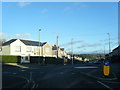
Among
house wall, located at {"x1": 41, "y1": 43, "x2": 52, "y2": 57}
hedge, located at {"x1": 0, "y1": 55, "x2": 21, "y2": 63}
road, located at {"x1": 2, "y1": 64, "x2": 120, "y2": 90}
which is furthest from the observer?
house wall, located at {"x1": 41, "y1": 43, "x2": 52, "y2": 57}

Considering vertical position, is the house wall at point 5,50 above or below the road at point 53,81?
above

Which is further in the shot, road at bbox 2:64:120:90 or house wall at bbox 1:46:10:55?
house wall at bbox 1:46:10:55

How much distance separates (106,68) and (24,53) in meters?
52.5

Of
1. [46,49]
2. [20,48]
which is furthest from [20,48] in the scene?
[46,49]

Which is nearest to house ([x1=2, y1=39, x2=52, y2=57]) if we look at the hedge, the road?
the hedge

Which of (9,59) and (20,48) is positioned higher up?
(20,48)

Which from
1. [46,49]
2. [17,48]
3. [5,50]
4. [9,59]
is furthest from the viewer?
[46,49]

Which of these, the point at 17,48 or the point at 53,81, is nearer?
the point at 53,81

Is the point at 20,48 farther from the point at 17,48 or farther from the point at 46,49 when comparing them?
the point at 46,49

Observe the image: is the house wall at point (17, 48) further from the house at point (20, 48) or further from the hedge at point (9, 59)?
the hedge at point (9, 59)

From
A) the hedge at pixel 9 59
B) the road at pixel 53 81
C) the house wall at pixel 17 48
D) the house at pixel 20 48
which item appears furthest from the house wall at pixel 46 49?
the road at pixel 53 81

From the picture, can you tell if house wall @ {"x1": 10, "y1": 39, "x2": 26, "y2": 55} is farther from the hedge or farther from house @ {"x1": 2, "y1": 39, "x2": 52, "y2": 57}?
the hedge

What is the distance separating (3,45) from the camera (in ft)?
231

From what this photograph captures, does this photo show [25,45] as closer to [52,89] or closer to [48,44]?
[48,44]
